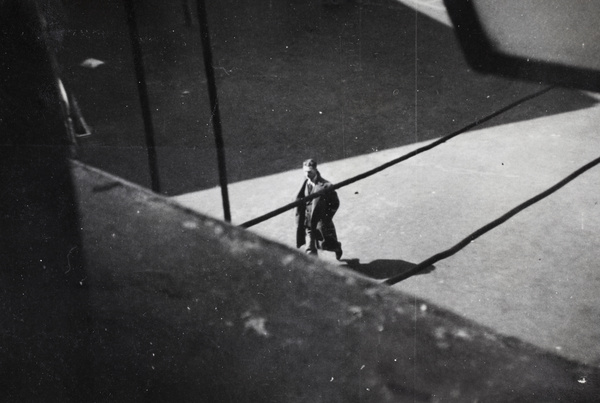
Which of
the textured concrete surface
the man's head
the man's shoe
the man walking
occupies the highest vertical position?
the man's head

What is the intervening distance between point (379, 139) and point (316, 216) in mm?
2393

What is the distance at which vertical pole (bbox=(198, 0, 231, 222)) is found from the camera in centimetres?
658

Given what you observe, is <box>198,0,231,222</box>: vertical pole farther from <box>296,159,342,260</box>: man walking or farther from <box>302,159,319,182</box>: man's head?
<box>302,159,319,182</box>: man's head

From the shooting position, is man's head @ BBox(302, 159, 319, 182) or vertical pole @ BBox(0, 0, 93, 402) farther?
man's head @ BBox(302, 159, 319, 182)

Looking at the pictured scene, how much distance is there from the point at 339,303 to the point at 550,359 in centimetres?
180

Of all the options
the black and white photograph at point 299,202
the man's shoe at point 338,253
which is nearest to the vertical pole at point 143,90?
the black and white photograph at point 299,202

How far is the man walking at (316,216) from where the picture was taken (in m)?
5.30

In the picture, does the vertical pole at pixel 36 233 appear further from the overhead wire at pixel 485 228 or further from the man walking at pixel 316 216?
the overhead wire at pixel 485 228

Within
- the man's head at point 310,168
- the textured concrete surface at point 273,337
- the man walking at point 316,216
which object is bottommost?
the textured concrete surface at point 273,337

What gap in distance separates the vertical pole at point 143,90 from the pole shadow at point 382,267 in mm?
2701

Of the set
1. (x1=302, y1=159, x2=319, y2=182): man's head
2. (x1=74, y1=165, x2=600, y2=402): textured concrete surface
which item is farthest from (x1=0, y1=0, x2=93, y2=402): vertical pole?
(x1=302, y1=159, x2=319, y2=182): man's head

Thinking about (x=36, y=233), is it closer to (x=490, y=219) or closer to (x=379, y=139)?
(x=379, y=139)

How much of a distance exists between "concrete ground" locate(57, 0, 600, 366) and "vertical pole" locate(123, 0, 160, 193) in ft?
0.36

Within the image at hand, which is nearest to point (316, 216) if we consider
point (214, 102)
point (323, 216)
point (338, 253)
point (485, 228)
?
point (323, 216)
